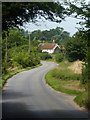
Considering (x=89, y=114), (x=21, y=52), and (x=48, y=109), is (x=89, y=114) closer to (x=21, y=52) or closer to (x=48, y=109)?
(x=48, y=109)

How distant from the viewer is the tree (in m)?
10.3

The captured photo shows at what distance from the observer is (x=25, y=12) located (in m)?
10.8

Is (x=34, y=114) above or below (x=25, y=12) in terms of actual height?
below

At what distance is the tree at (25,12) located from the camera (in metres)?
10.3

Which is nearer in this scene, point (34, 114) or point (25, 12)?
point (25, 12)

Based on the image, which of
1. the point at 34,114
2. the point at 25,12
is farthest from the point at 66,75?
the point at 25,12

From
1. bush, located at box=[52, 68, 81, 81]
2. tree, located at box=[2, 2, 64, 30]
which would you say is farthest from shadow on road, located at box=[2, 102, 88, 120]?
bush, located at box=[52, 68, 81, 81]

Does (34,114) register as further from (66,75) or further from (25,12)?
(66,75)

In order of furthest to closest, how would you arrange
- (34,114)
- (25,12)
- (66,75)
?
(66,75) < (34,114) < (25,12)

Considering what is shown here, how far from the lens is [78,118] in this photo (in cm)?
1265

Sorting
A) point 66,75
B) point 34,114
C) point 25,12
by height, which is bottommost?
point 34,114

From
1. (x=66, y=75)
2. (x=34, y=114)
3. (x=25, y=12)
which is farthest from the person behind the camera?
(x=66, y=75)

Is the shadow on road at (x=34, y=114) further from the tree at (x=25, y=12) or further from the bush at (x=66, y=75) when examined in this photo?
the bush at (x=66, y=75)

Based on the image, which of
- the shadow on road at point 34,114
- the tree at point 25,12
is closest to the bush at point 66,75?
the shadow on road at point 34,114
